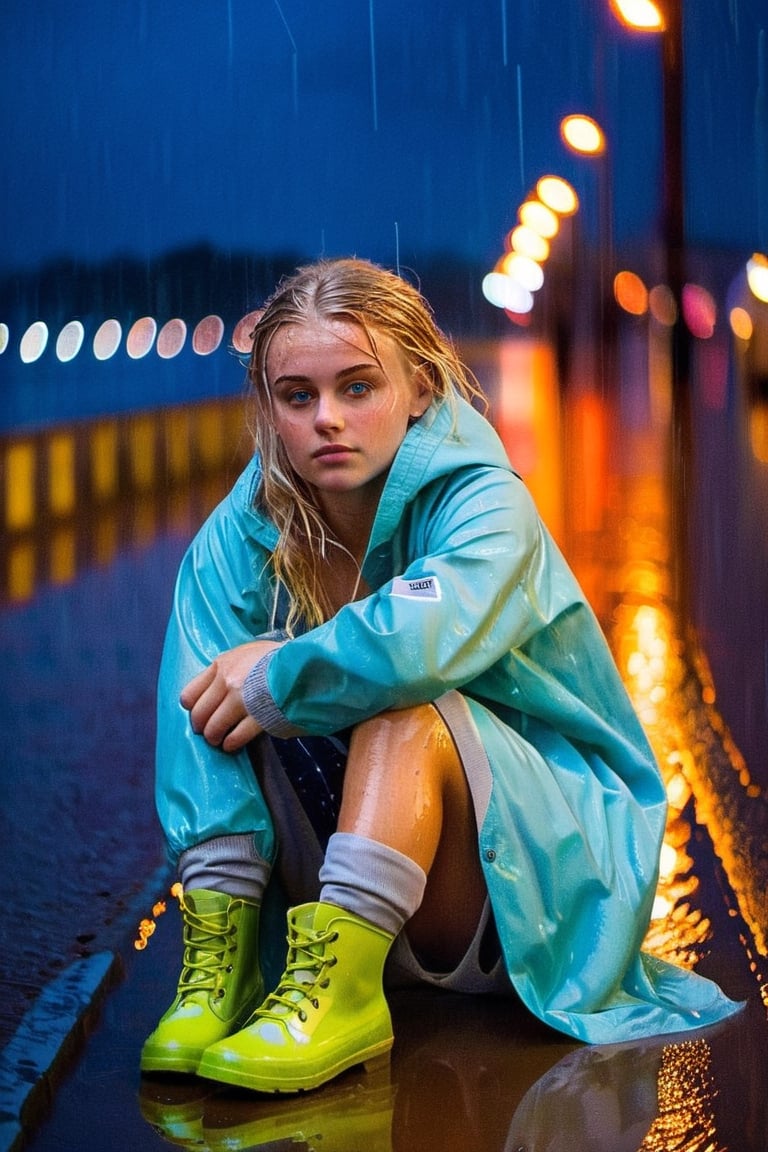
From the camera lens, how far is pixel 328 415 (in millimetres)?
2023

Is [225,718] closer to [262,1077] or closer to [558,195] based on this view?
[262,1077]

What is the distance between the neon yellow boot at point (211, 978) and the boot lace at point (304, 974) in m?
0.07

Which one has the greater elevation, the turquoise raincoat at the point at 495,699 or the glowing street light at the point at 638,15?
the glowing street light at the point at 638,15

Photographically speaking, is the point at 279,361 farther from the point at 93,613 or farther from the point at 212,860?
the point at 93,613

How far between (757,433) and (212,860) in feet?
26.7

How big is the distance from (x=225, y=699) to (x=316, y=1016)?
1.25ft

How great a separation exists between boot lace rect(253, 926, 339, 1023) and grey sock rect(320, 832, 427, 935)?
0.04 metres

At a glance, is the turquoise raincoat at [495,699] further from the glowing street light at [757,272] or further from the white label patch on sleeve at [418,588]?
the glowing street light at [757,272]

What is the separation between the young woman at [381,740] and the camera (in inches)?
72.1

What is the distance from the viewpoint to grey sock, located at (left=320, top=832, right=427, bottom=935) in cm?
181

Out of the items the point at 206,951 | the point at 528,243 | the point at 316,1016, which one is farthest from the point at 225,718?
the point at 528,243

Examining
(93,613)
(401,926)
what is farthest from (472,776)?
(93,613)

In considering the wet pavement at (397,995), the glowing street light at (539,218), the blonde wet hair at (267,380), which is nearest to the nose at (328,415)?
the blonde wet hair at (267,380)

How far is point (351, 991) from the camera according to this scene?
1826 millimetres
